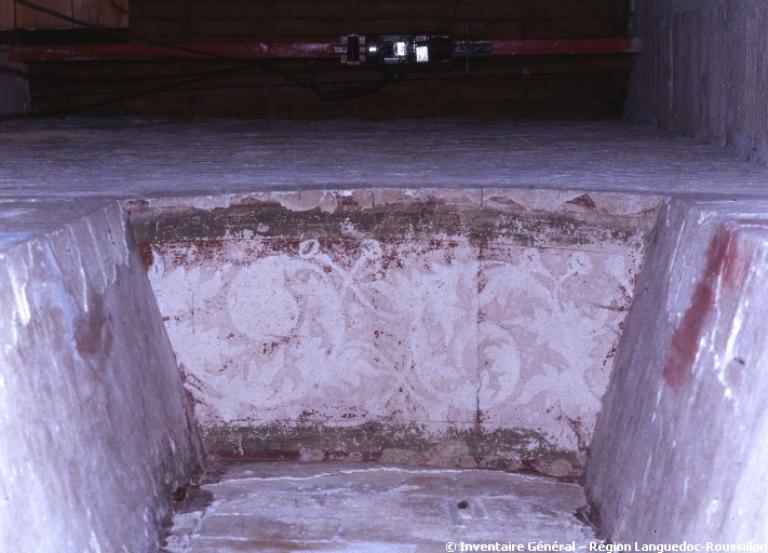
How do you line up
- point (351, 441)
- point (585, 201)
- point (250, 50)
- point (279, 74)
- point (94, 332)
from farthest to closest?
1. point (279, 74)
2. point (250, 50)
3. point (351, 441)
4. point (585, 201)
5. point (94, 332)

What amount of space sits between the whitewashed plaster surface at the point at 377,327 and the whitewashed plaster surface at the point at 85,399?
12 cm

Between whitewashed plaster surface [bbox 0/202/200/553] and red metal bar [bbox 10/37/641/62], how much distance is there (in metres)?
3.70

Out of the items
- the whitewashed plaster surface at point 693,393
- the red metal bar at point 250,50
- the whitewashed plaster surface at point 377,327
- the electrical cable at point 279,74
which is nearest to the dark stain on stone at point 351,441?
the whitewashed plaster surface at point 377,327

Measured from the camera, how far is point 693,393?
1.39m

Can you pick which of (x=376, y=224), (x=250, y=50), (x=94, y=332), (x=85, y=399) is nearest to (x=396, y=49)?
(x=250, y=50)

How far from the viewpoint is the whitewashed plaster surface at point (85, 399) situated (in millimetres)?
1190

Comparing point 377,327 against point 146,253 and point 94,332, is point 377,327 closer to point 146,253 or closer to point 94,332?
point 146,253

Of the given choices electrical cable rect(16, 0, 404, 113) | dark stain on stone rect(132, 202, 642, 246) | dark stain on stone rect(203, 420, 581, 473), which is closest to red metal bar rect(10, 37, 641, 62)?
electrical cable rect(16, 0, 404, 113)

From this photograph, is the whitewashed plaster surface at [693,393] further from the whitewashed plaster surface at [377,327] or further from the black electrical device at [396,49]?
the black electrical device at [396,49]

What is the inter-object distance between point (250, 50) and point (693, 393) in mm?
4581

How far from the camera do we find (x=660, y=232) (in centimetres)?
187

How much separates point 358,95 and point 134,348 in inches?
192

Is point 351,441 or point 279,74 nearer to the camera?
point 351,441

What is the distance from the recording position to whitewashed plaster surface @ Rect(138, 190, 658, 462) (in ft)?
6.77
